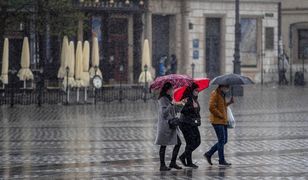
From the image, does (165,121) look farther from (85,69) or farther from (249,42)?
(249,42)

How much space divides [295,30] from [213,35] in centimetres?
826

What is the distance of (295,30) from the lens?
62.7 meters

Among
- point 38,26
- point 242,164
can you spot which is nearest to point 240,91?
point 38,26

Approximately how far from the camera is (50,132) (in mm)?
24703

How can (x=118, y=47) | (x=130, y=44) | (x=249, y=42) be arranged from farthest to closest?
(x=249, y=42), (x=130, y=44), (x=118, y=47)

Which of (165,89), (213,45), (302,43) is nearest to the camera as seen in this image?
(165,89)

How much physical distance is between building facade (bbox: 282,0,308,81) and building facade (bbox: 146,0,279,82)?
3402 mm

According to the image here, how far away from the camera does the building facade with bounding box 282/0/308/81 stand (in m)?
62.0

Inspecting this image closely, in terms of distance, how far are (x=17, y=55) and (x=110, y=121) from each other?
21.2 meters

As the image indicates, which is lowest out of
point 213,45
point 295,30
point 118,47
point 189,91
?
point 189,91

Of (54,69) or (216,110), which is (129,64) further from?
(216,110)

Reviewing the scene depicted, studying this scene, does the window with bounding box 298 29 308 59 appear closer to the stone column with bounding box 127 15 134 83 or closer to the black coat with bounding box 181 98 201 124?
the stone column with bounding box 127 15 134 83

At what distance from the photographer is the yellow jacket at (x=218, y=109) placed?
17.4 meters

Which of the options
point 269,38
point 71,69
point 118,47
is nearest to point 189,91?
point 71,69
